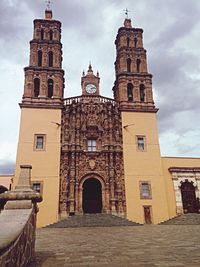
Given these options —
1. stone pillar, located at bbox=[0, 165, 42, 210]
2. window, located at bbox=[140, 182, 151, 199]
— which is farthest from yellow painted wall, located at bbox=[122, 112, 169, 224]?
stone pillar, located at bbox=[0, 165, 42, 210]

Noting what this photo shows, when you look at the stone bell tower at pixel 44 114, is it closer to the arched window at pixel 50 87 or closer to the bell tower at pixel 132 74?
the arched window at pixel 50 87

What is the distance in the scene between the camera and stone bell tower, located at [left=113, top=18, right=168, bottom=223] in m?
19.8

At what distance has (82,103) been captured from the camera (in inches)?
887

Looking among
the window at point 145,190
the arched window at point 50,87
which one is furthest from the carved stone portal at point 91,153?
the arched window at point 50,87

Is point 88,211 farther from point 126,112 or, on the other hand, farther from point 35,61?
point 35,61

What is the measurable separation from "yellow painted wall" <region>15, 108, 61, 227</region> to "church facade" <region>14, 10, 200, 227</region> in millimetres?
69

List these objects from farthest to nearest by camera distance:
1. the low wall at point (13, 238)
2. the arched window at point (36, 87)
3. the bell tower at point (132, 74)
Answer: the bell tower at point (132, 74), the arched window at point (36, 87), the low wall at point (13, 238)

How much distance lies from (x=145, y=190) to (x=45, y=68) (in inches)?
538

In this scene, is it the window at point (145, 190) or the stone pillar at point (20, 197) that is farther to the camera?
the window at point (145, 190)

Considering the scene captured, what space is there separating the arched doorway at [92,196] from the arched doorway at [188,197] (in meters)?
6.72

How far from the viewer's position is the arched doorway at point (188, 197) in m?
20.3

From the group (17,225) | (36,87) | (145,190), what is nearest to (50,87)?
(36,87)

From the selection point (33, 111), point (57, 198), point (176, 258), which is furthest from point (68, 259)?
point (33, 111)

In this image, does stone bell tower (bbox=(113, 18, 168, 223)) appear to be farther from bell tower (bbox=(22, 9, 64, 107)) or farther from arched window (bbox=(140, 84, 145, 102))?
bell tower (bbox=(22, 9, 64, 107))
